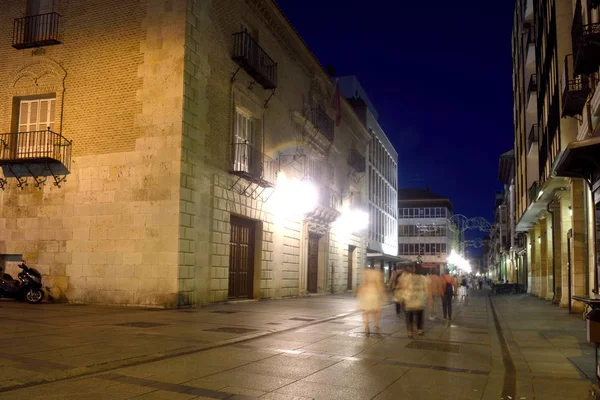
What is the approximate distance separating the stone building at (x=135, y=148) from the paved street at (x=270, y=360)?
3512 mm

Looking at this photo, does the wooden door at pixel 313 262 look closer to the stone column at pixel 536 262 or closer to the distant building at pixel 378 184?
the distant building at pixel 378 184

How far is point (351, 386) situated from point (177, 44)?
13549 millimetres

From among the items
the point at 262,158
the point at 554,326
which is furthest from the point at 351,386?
the point at 262,158

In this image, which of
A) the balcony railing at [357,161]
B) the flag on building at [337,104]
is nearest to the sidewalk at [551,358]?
the flag on building at [337,104]

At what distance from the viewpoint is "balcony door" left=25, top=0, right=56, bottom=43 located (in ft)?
62.5

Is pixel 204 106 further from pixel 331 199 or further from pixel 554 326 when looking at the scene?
pixel 331 199

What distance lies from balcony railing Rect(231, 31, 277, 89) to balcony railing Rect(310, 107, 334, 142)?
586 cm

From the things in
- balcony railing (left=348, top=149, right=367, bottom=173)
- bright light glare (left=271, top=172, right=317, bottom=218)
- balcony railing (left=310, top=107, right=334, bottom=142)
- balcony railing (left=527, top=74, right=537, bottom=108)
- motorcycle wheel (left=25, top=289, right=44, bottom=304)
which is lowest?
motorcycle wheel (left=25, top=289, right=44, bottom=304)

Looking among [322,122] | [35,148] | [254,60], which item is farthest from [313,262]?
[35,148]

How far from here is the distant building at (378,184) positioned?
4547 centimetres

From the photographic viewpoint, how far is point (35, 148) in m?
18.8

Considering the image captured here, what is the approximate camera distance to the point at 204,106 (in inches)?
720

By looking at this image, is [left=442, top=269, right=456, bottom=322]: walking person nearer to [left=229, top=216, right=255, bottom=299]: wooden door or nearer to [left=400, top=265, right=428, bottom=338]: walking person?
[left=400, top=265, right=428, bottom=338]: walking person

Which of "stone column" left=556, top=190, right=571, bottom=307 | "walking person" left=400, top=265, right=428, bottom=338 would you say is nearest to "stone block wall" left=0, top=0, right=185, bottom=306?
"walking person" left=400, top=265, right=428, bottom=338
